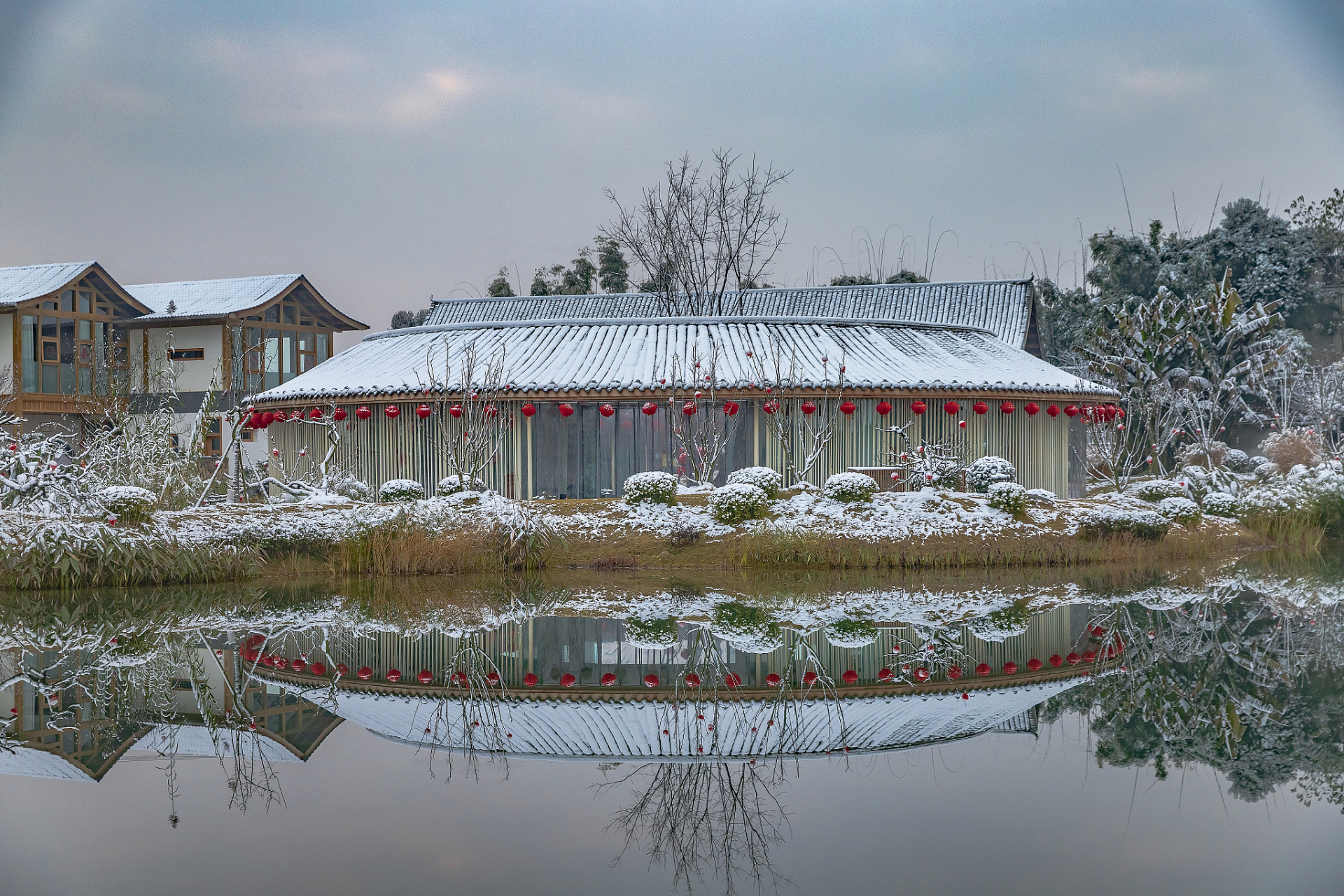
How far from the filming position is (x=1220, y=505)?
17.1 m

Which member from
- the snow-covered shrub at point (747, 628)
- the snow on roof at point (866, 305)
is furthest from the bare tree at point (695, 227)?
the snow-covered shrub at point (747, 628)

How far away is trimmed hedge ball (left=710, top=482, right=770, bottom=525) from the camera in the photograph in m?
14.8

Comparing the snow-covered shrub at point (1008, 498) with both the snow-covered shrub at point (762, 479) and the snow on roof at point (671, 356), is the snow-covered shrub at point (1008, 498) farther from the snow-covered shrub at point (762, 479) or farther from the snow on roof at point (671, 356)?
the snow-covered shrub at point (762, 479)

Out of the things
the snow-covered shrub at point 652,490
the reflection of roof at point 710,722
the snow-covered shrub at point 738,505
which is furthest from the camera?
the snow-covered shrub at point 652,490

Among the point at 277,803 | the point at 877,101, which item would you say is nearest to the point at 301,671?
the point at 277,803

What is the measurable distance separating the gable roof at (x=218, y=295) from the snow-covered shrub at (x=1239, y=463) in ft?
76.4

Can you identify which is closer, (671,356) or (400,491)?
(400,491)

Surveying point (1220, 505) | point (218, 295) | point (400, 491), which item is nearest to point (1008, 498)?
point (1220, 505)

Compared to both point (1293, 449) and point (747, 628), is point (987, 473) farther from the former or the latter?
point (747, 628)

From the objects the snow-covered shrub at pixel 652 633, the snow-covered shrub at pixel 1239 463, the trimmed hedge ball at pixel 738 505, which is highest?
the snow-covered shrub at pixel 1239 463

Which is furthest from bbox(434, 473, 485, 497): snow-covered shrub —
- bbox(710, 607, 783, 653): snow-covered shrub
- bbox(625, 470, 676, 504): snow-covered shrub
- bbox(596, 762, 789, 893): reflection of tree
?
bbox(596, 762, 789, 893): reflection of tree

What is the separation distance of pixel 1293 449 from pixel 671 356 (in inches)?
418

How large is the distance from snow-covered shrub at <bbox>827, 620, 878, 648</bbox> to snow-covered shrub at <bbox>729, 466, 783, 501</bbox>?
528 centimetres

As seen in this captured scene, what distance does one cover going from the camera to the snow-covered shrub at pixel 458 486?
52.7ft
